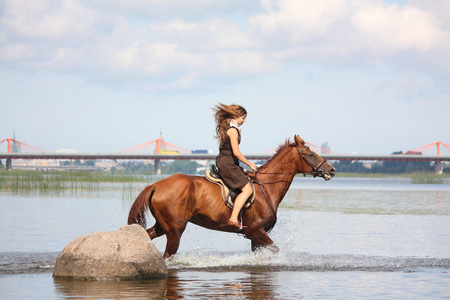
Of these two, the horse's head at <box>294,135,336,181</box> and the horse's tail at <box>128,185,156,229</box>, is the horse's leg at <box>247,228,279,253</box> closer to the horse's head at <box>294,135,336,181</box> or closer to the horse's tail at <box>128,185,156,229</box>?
the horse's head at <box>294,135,336,181</box>

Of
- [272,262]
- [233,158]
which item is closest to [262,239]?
[272,262]

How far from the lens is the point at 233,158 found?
1134cm

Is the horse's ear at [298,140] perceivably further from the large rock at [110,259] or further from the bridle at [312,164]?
the large rock at [110,259]

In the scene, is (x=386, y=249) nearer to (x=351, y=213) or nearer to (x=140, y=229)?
(x=140, y=229)

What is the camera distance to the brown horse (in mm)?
11094

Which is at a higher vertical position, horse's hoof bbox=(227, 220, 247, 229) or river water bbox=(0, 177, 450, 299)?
horse's hoof bbox=(227, 220, 247, 229)

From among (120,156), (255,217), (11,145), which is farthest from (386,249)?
(11,145)

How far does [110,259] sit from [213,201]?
2.13m

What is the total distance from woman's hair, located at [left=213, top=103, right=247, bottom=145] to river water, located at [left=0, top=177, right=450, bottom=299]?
2070mm

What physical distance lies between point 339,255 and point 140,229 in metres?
4.57

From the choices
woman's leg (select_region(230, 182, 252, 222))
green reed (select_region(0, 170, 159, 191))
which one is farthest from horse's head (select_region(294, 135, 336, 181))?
green reed (select_region(0, 170, 159, 191))

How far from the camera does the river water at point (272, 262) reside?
29.8ft

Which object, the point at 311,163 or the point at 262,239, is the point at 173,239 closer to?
the point at 262,239

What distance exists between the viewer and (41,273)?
417 inches
